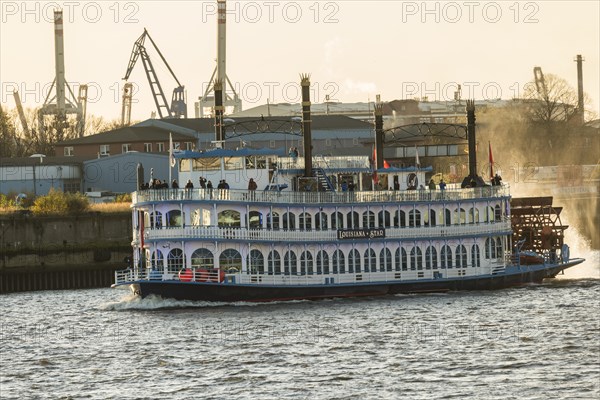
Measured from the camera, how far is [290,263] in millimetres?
70500

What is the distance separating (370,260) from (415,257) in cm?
218

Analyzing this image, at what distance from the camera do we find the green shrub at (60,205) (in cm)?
10194

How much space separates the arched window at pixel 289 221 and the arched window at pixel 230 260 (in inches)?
102

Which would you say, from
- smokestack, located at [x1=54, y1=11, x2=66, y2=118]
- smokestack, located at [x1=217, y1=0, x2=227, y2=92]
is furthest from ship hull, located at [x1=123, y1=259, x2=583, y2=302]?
smokestack, located at [x1=54, y1=11, x2=66, y2=118]

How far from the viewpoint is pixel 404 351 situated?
54.2m

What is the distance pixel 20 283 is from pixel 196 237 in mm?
28549

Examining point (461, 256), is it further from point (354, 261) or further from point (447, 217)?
point (354, 261)

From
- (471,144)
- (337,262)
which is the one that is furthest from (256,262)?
(471,144)

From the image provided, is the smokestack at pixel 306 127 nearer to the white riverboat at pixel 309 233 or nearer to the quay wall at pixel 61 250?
the white riverboat at pixel 309 233

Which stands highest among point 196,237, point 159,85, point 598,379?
point 159,85

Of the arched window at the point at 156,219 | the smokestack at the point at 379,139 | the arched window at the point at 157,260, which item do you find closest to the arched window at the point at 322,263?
the arched window at the point at 157,260

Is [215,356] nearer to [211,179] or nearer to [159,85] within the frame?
[211,179]

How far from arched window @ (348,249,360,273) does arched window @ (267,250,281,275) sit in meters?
3.45

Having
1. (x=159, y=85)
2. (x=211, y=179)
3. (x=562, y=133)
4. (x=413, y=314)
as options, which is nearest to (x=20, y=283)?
(x=211, y=179)
